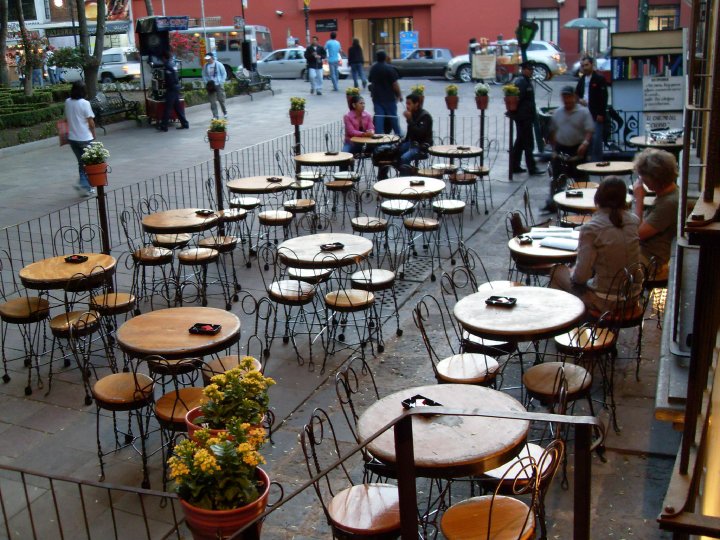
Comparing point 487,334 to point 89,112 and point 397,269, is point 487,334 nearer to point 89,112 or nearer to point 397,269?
point 397,269

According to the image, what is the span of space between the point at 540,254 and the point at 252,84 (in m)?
19.8

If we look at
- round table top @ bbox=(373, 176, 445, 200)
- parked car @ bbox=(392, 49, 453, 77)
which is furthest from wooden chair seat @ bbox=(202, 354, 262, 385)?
parked car @ bbox=(392, 49, 453, 77)

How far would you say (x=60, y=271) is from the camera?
7.11 m

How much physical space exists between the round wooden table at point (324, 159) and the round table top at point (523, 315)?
5.46m

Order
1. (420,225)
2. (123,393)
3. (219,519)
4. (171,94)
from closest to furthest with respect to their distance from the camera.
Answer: (219,519) → (123,393) → (420,225) → (171,94)

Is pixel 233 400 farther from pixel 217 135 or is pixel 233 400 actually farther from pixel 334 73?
pixel 334 73

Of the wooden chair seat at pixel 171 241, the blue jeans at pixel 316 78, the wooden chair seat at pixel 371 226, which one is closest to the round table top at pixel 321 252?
the wooden chair seat at pixel 371 226

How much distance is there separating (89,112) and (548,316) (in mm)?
9065

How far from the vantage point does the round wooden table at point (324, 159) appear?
36.9 ft

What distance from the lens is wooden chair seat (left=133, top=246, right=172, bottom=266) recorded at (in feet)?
27.4

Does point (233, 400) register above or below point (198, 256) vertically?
above

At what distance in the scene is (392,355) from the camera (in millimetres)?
7273

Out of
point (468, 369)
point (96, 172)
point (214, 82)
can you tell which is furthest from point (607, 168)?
point (214, 82)

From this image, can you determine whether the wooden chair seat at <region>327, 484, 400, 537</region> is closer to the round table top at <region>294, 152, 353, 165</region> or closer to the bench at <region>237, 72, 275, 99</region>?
the round table top at <region>294, 152, 353, 165</region>
